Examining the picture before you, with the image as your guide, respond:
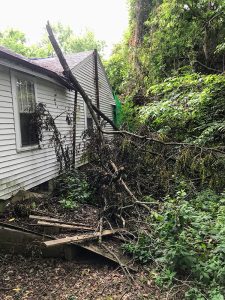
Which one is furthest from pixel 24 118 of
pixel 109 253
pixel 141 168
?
pixel 109 253

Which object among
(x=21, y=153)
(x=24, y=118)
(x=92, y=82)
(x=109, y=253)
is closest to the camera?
(x=109, y=253)

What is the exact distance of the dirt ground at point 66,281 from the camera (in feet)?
12.1

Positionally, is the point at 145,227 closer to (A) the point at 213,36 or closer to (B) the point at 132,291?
(B) the point at 132,291

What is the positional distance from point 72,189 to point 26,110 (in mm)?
2283

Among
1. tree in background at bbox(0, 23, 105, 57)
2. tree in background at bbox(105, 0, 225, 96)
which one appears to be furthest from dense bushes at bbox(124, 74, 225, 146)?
Answer: tree in background at bbox(0, 23, 105, 57)

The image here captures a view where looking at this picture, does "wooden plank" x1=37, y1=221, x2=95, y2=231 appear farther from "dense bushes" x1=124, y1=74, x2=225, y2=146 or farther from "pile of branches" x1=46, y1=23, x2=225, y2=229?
"dense bushes" x1=124, y1=74, x2=225, y2=146

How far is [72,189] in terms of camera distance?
6.92 meters

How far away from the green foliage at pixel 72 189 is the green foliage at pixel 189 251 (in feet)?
7.33

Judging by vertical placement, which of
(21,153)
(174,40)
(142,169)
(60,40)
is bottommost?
(142,169)

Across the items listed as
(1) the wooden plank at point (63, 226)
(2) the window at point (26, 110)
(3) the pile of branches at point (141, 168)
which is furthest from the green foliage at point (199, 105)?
(1) the wooden plank at point (63, 226)

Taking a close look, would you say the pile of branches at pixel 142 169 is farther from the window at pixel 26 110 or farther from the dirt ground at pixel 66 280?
the window at pixel 26 110

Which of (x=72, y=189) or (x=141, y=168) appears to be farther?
(x=141, y=168)

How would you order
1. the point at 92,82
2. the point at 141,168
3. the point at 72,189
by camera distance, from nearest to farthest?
the point at 72,189 < the point at 141,168 < the point at 92,82

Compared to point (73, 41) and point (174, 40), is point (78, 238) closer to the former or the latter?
point (174, 40)
